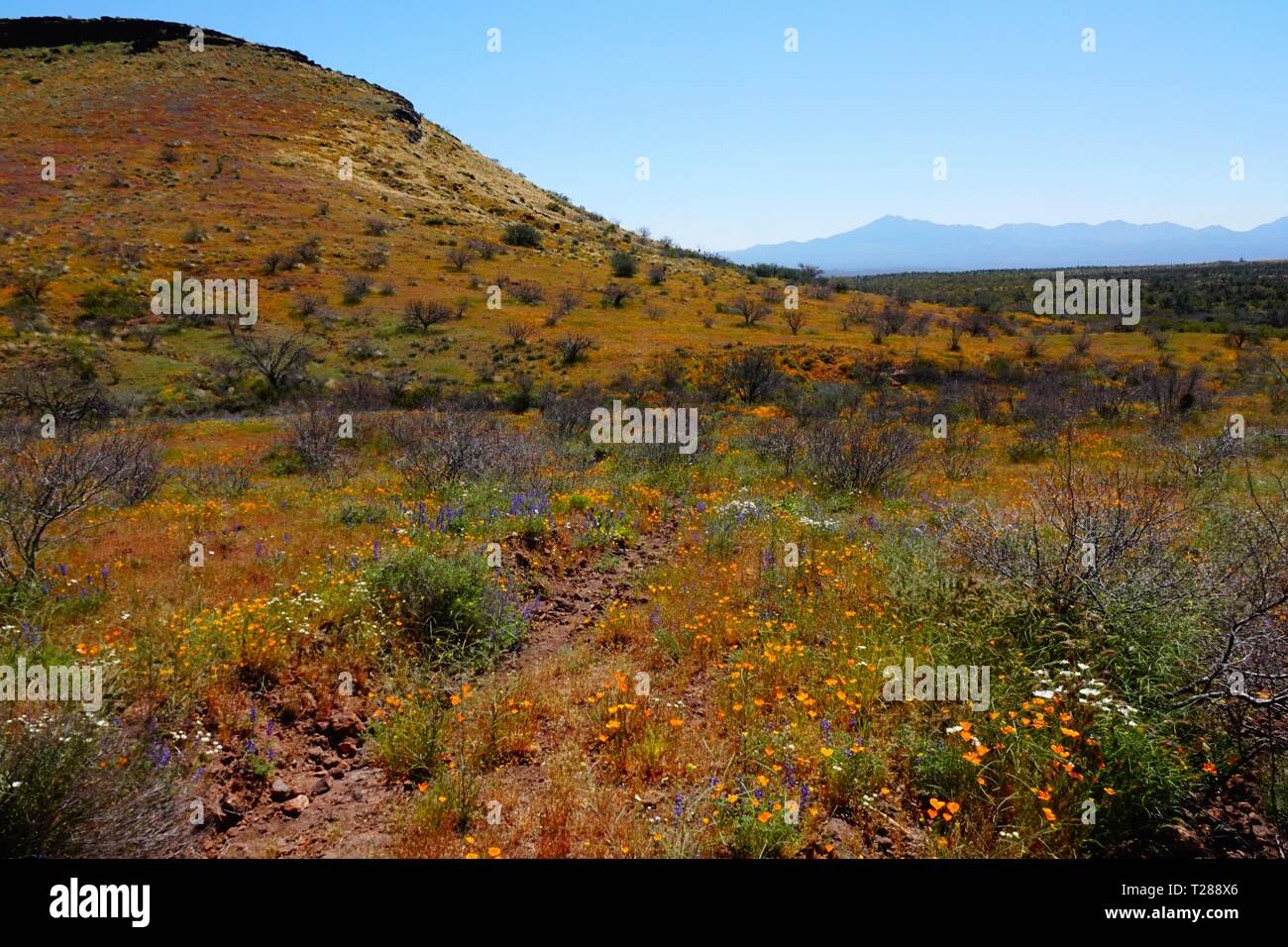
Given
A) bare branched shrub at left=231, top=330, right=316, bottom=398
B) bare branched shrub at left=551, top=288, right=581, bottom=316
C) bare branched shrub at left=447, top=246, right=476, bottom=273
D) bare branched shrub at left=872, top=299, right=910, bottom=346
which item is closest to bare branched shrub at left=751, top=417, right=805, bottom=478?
bare branched shrub at left=231, top=330, right=316, bottom=398

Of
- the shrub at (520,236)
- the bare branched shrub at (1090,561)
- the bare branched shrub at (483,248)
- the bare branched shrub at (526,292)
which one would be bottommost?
the bare branched shrub at (1090,561)

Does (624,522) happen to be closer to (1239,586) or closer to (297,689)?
(297,689)

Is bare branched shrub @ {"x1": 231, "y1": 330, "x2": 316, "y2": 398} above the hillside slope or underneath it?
underneath

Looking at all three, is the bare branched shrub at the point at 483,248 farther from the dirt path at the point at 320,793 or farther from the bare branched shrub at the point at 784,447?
the dirt path at the point at 320,793

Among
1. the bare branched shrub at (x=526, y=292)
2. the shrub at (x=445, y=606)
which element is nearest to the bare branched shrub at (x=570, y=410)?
the shrub at (x=445, y=606)

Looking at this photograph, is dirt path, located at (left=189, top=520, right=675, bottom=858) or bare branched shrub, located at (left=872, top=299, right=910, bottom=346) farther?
bare branched shrub, located at (left=872, top=299, right=910, bottom=346)

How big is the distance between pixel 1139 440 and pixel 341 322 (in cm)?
3280

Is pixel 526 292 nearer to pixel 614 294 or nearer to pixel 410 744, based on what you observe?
pixel 614 294

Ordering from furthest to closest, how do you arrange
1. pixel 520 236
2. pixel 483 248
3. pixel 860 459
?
pixel 520 236 → pixel 483 248 → pixel 860 459

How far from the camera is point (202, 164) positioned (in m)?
50.0

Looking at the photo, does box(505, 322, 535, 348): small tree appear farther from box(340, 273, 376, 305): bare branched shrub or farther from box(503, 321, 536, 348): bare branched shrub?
box(340, 273, 376, 305): bare branched shrub

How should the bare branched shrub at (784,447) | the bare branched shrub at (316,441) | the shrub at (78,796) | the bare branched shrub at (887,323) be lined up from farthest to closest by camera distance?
1. the bare branched shrub at (887,323)
2. the bare branched shrub at (316,441)
3. the bare branched shrub at (784,447)
4. the shrub at (78,796)

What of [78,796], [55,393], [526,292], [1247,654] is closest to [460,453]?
[78,796]
